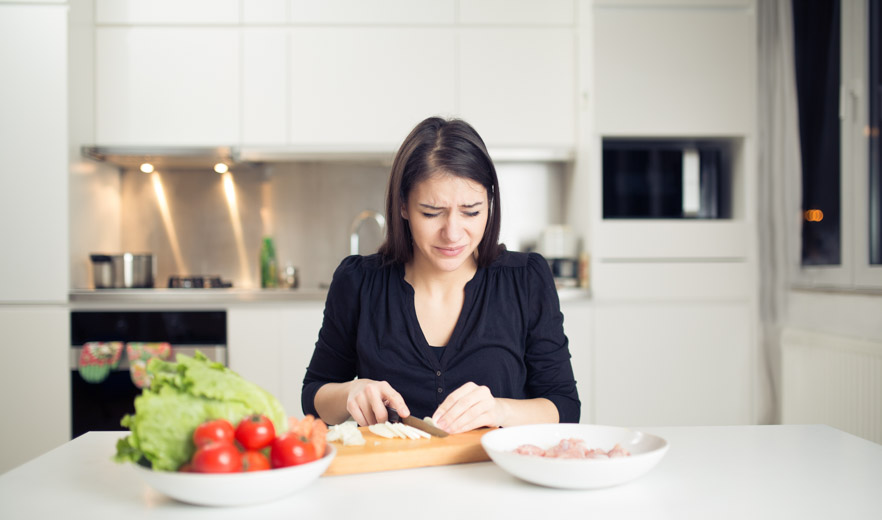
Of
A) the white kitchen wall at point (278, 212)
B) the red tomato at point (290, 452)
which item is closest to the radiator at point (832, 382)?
the white kitchen wall at point (278, 212)

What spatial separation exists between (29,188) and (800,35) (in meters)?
3.25

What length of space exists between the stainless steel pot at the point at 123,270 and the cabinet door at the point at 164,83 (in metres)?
0.52

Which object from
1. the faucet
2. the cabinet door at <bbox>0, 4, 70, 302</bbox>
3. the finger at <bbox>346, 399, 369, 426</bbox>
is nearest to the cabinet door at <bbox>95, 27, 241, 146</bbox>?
the cabinet door at <bbox>0, 4, 70, 302</bbox>

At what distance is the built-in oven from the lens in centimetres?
301

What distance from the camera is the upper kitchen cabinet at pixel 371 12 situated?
Answer: 10.6 ft

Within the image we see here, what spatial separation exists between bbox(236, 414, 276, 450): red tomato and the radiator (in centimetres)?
219

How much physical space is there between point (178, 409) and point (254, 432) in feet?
0.33

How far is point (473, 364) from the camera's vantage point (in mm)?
1550

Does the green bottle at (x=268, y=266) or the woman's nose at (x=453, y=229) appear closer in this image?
the woman's nose at (x=453, y=229)

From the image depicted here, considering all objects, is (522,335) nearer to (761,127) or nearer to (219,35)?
(761,127)

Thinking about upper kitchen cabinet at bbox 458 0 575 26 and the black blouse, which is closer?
the black blouse

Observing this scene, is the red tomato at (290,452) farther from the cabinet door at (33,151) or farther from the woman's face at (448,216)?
the cabinet door at (33,151)

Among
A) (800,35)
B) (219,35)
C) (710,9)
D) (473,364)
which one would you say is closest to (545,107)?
(710,9)

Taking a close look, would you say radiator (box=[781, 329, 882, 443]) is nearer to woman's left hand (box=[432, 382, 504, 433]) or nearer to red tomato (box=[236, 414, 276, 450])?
woman's left hand (box=[432, 382, 504, 433])
